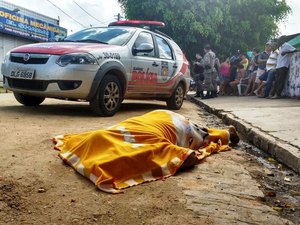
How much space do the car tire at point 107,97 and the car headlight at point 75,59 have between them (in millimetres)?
426

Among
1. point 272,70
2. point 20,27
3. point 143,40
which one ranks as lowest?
point 272,70

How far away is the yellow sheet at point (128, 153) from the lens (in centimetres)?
279

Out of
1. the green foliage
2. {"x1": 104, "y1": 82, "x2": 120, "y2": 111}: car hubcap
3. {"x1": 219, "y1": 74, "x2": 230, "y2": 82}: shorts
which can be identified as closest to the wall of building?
{"x1": 219, "y1": 74, "x2": 230, "y2": 82}: shorts

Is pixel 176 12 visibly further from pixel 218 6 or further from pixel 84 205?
pixel 84 205

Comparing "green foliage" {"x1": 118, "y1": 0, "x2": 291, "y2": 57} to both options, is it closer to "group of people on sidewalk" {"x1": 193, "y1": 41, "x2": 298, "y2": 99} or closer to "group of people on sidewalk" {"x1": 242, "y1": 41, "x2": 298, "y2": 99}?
"group of people on sidewalk" {"x1": 193, "y1": 41, "x2": 298, "y2": 99}

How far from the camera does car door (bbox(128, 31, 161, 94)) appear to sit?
679 cm

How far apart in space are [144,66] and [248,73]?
718 cm

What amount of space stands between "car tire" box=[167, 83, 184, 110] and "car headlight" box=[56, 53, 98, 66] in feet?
9.93

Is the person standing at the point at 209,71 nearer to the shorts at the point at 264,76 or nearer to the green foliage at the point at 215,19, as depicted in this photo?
the shorts at the point at 264,76

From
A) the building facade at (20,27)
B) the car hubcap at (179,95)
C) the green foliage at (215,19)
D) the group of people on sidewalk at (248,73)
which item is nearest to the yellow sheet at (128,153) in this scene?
the car hubcap at (179,95)

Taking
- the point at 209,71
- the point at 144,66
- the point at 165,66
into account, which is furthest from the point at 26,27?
the point at 144,66

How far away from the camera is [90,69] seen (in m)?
5.80

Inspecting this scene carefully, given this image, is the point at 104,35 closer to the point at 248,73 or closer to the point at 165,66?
the point at 165,66

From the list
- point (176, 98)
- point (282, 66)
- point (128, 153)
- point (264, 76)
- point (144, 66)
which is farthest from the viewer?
point (264, 76)
